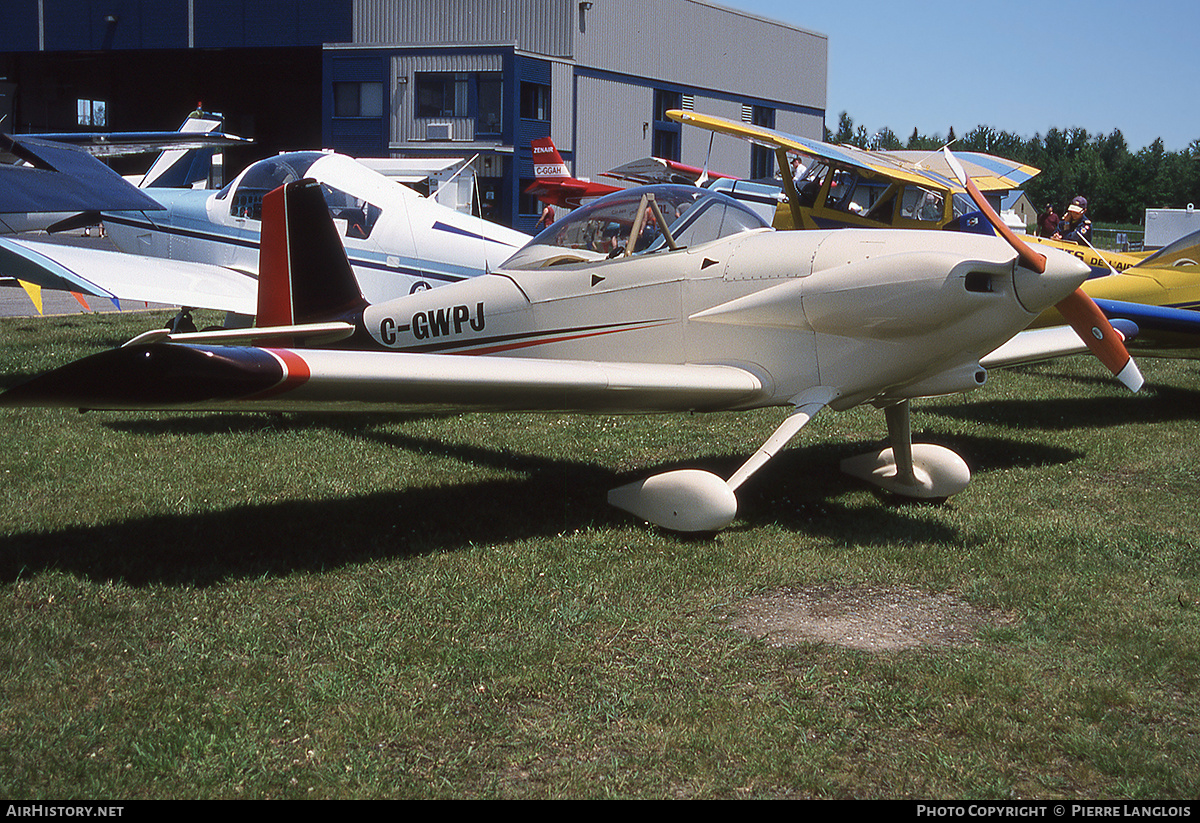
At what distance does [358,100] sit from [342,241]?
32773mm

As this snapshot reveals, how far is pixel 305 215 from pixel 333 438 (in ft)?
5.41

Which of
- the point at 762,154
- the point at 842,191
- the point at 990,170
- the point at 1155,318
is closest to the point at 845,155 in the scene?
the point at 842,191

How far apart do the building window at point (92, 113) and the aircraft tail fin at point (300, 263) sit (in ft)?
149

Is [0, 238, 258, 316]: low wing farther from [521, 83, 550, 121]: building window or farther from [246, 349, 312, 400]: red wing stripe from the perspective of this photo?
[521, 83, 550, 121]: building window

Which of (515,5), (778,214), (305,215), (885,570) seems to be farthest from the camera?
(515,5)

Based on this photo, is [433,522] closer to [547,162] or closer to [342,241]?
[342,241]

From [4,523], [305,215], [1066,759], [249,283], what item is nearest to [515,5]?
[249,283]

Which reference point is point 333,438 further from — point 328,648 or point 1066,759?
point 1066,759

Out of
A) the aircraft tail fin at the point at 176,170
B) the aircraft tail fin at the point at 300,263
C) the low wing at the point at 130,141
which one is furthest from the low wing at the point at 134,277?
the aircraft tail fin at the point at 176,170

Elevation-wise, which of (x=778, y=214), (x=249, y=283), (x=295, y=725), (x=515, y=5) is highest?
(x=515, y=5)

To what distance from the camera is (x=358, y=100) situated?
40406 mm

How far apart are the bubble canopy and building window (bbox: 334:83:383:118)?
117 feet

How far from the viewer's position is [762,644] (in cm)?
422

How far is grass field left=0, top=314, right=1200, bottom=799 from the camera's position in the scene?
10.7 ft
